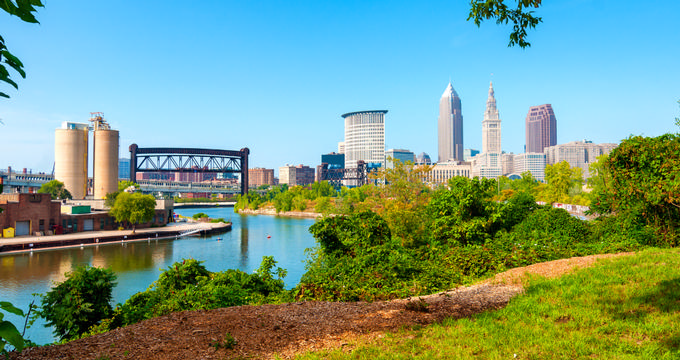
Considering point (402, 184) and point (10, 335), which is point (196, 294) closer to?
point (10, 335)

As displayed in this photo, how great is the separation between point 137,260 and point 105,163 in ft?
191

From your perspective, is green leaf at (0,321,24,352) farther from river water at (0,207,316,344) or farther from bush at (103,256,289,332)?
river water at (0,207,316,344)

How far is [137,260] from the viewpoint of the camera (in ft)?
125

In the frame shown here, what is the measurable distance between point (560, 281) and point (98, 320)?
10.8 meters

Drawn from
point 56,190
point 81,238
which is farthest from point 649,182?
point 56,190

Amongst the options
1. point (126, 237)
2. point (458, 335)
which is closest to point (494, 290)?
point (458, 335)

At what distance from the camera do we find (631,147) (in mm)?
13945

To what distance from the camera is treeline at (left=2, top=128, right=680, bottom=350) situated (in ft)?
32.2

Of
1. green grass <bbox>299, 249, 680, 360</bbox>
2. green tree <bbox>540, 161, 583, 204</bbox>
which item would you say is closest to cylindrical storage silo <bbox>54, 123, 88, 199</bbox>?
green tree <bbox>540, 161, 583, 204</bbox>

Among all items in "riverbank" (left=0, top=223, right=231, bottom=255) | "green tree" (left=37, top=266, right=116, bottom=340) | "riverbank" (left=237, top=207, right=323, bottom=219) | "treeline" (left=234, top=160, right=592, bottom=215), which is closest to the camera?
"green tree" (left=37, top=266, right=116, bottom=340)

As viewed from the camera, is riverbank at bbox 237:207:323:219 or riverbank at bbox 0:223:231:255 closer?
riverbank at bbox 0:223:231:255

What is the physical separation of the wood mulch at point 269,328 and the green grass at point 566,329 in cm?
44

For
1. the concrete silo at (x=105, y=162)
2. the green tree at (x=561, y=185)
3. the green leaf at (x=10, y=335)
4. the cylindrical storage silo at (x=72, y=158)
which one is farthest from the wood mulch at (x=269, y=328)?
the cylindrical storage silo at (x=72, y=158)

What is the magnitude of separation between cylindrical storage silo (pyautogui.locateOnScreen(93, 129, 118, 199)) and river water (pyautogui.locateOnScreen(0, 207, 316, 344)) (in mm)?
43767
